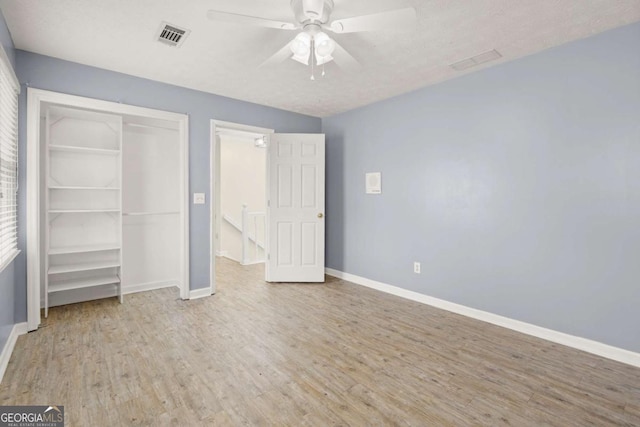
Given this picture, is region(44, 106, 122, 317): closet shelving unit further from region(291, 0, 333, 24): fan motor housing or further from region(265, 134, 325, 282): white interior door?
region(291, 0, 333, 24): fan motor housing

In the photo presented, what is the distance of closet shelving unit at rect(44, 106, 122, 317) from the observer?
344 centimetres

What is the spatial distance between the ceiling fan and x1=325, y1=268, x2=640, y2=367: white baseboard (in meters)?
2.77

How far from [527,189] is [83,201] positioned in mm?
4761

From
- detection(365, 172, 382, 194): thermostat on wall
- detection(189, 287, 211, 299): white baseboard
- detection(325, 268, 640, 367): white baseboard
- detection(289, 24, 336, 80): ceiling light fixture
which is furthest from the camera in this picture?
detection(365, 172, 382, 194): thermostat on wall

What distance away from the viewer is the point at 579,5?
2.13 m

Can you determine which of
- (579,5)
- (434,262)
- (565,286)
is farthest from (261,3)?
(565,286)

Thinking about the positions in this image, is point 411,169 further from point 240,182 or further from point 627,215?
point 240,182

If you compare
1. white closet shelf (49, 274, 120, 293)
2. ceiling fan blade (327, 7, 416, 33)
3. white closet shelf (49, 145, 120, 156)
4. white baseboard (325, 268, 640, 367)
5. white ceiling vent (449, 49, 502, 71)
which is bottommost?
white baseboard (325, 268, 640, 367)

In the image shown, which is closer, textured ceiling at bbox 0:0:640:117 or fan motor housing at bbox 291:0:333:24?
fan motor housing at bbox 291:0:333:24

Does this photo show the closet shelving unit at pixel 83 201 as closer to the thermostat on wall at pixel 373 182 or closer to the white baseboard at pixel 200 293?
the white baseboard at pixel 200 293

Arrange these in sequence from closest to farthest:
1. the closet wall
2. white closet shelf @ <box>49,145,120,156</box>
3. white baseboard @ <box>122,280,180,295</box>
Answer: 1. white closet shelf @ <box>49,145,120,156</box>
2. the closet wall
3. white baseboard @ <box>122,280,180,295</box>

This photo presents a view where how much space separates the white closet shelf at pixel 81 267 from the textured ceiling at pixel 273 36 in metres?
2.14

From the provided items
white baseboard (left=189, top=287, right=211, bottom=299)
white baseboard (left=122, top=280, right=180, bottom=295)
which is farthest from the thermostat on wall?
white baseboard (left=122, top=280, right=180, bottom=295)

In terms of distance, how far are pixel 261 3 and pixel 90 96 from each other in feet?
7.18
